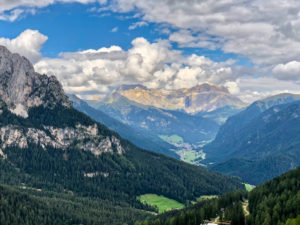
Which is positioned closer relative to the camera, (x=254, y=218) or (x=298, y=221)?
(x=298, y=221)

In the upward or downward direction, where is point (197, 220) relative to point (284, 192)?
downward

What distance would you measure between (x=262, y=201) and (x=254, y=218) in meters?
20.1

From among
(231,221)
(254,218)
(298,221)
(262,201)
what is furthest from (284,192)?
(298,221)

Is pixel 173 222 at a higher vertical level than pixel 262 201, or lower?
lower

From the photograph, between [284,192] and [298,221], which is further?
[284,192]

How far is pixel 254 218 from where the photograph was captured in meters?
173

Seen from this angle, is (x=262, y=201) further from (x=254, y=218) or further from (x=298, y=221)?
(x=298, y=221)

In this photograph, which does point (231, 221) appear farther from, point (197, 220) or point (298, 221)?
point (298, 221)

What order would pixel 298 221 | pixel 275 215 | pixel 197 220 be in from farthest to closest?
pixel 197 220 → pixel 275 215 → pixel 298 221

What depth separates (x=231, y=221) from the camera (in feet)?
557

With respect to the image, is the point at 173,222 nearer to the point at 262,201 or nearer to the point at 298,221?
the point at 262,201

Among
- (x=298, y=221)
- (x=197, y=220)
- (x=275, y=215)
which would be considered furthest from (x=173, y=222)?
(x=298, y=221)

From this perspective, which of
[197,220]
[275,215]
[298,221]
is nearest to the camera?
[298,221]

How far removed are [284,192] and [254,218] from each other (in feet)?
117
